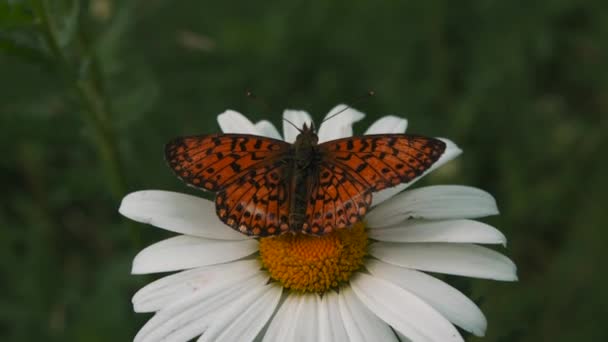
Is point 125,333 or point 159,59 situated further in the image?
point 159,59

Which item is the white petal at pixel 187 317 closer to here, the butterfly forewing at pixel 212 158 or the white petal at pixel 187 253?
the white petal at pixel 187 253

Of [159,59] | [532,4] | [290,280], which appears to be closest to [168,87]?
[159,59]

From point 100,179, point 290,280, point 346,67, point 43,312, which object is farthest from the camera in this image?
point 346,67

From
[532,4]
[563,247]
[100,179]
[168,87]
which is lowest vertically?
[563,247]

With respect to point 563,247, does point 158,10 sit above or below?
above

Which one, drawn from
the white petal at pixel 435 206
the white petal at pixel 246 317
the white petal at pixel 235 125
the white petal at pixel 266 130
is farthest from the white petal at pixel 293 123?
the white petal at pixel 246 317

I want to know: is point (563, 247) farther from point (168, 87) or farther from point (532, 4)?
point (168, 87)
